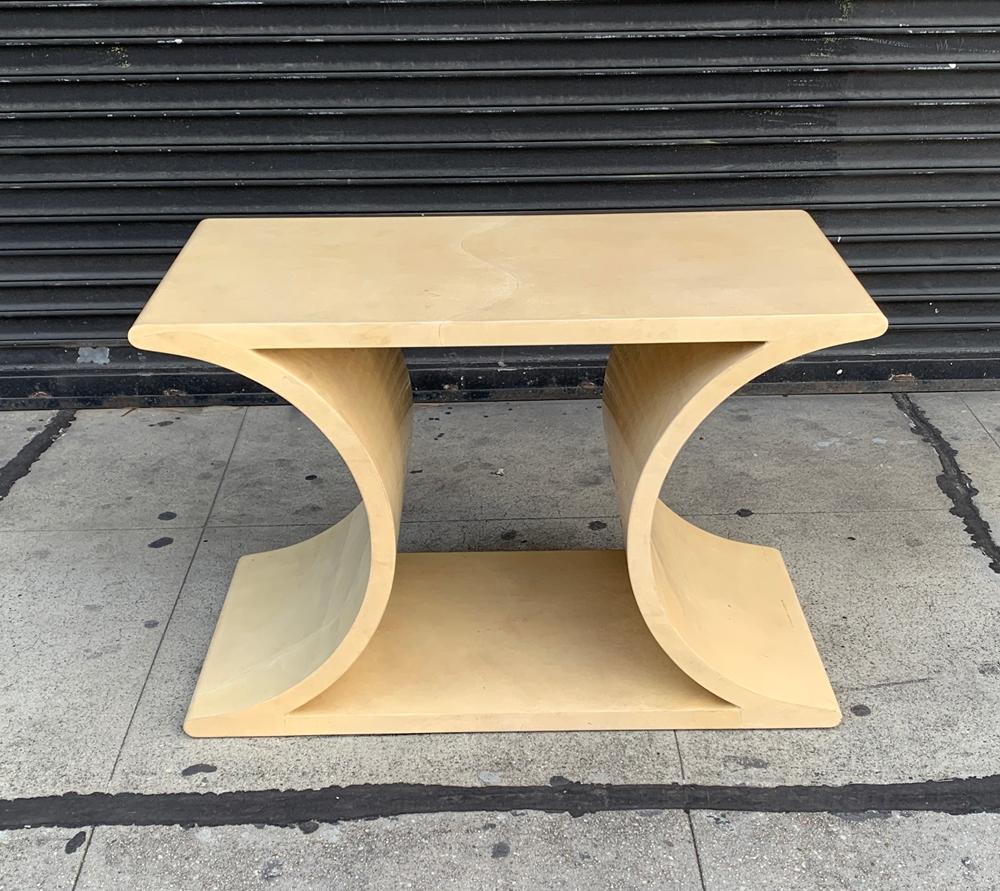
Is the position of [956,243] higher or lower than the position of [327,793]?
higher

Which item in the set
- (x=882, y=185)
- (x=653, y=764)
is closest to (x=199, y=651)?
(x=653, y=764)

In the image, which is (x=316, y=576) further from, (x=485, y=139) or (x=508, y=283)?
(x=485, y=139)

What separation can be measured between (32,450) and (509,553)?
1.92 metres

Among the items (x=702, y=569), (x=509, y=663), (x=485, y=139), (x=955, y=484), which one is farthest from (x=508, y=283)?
(x=955, y=484)

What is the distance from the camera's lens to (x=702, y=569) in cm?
318

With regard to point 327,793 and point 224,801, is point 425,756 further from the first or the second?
point 224,801

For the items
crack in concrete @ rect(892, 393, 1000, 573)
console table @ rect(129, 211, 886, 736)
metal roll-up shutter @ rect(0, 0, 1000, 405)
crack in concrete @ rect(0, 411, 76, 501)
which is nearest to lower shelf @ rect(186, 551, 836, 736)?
console table @ rect(129, 211, 886, 736)

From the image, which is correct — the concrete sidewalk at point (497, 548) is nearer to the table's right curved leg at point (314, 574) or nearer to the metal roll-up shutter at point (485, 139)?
the table's right curved leg at point (314, 574)

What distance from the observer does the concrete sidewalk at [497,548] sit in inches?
95.6

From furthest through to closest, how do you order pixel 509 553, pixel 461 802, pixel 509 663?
pixel 509 553
pixel 509 663
pixel 461 802

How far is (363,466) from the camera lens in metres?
2.54

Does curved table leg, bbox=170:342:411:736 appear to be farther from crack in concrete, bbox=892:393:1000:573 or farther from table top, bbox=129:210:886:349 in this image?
crack in concrete, bbox=892:393:1000:573

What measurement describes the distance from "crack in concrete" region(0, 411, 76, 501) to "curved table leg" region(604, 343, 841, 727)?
2091 millimetres

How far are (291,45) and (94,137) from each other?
0.81m
